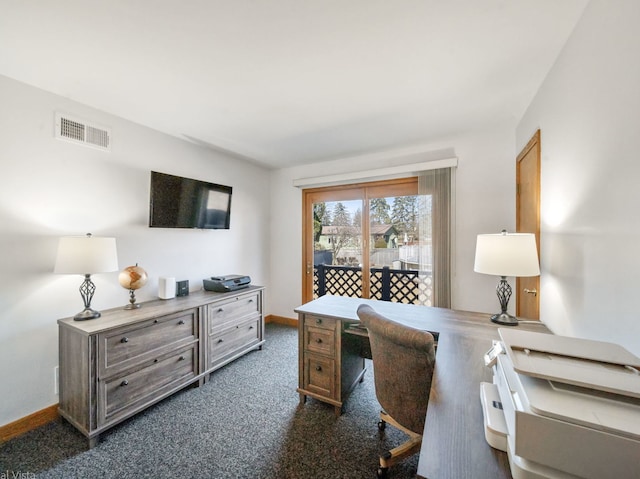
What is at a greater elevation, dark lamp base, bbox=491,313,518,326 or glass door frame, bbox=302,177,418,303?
glass door frame, bbox=302,177,418,303

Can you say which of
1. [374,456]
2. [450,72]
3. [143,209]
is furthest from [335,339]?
[143,209]

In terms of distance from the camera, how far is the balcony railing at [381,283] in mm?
2947

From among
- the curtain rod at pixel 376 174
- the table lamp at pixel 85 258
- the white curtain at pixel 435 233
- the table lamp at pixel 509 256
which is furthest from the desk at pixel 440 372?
the curtain rod at pixel 376 174

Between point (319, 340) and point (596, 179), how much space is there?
→ 1.82 meters

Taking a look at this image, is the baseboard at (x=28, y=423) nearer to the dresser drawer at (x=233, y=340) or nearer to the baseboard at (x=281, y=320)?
the dresser drawer at (x=233, y=340)

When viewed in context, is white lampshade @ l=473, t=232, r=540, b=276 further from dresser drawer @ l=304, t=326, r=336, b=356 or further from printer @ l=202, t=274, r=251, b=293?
printer @ l=202, t=274, r=251, b=293

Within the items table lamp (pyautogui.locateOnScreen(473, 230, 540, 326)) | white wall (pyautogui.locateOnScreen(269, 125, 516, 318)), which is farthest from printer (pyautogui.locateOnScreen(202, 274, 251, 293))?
table lamp (pyautogui.locateOnScreen(473, 230, 540, 326))

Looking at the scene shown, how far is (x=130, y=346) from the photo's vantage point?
6.16ft

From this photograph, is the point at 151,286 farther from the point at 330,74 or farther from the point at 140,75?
the point at 330,74

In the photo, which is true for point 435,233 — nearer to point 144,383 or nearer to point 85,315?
point 144,383

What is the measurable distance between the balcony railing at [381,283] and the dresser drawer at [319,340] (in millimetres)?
1486

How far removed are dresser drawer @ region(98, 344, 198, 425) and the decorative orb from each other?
64cm

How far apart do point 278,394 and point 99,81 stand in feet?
9.02

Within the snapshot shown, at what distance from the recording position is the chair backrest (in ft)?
3.89
